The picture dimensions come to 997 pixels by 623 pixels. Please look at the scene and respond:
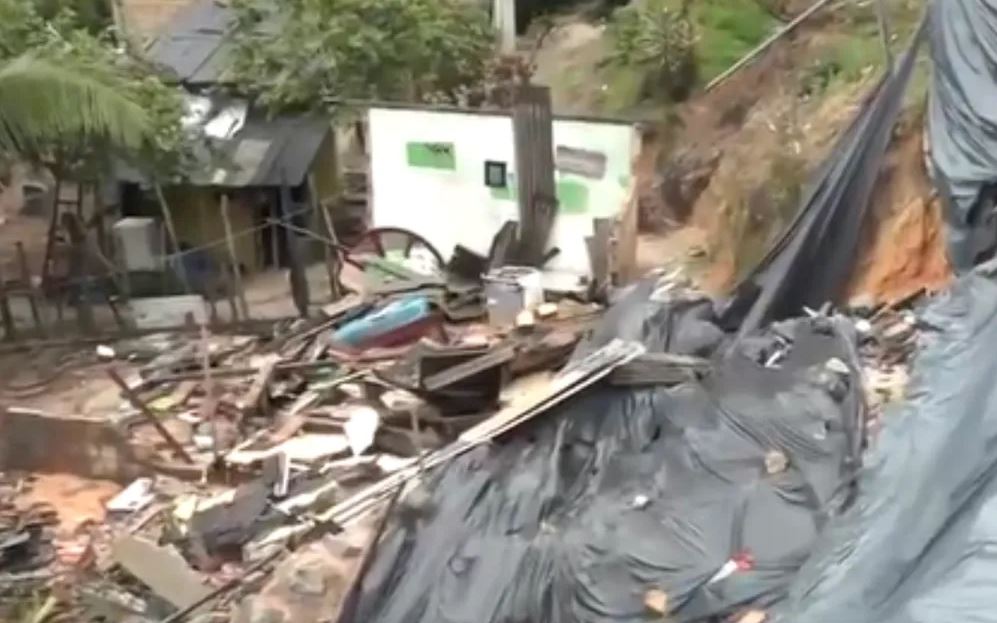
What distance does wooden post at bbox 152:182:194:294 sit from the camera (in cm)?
1639

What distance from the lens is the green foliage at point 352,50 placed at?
16.7 metres

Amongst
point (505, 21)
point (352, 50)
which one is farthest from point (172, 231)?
point (505, 21)

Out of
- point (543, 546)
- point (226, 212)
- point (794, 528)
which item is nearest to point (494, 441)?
point (543, 546)

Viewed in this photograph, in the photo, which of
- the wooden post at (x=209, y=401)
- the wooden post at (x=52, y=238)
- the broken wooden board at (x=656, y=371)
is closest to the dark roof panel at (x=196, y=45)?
the wooden post at (x=52, y=238)

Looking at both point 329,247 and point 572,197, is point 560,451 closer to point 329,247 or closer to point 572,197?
point 572,197

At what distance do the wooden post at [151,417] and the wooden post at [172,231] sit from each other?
12.3 ft

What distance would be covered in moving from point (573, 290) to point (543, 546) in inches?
256

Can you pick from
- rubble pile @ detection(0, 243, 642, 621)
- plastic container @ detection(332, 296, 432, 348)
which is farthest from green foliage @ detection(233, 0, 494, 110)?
plastic container @ detection(332, 296, 432, 348)

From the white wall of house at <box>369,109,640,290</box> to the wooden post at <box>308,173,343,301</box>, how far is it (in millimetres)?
612

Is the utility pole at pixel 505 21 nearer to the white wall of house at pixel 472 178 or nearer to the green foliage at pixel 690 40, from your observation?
the green foliage at pixel 690 40

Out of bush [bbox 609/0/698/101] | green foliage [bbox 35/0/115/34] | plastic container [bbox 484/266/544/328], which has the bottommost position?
plastic container [bbox 484/266/544/328]

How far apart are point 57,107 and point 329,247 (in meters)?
4.42

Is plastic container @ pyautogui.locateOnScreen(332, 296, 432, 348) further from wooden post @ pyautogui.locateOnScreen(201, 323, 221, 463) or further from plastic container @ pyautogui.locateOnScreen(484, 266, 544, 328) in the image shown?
wooden post @ pyautogui.locateOnScreen(201, 323, 221, 463)

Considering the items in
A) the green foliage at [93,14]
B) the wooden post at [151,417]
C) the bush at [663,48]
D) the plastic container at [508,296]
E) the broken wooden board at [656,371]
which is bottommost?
the wooden post at [151,417]
